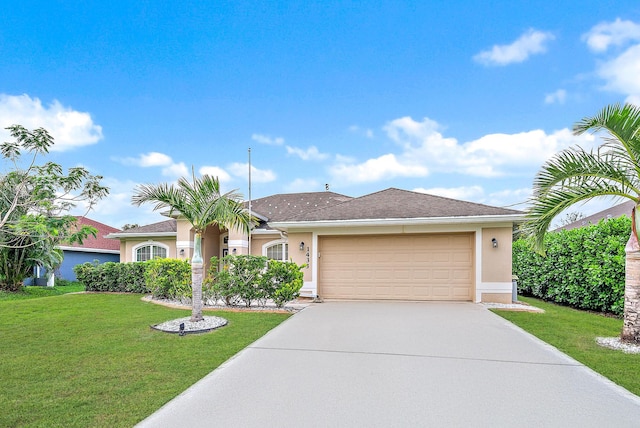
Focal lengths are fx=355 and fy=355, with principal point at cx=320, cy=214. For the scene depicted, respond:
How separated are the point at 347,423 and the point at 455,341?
3725 millimetres

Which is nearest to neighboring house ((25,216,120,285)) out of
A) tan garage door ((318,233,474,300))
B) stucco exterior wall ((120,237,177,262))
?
stucco exterior wall ((120,237,177,262))

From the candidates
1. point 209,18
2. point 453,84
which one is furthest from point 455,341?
point 209,18

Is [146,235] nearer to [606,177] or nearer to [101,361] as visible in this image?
[101,361]

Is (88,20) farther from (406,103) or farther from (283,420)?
(283,420)

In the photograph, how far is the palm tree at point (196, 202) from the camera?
7.56 m

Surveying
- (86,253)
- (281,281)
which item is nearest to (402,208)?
(281,281)

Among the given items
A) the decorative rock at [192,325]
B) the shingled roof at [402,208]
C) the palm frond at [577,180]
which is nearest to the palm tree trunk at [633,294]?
the palm frond at [577,180]

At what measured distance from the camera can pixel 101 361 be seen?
206 inches

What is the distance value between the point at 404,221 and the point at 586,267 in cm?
524

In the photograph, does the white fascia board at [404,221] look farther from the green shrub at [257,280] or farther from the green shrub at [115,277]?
the green shrub at [115,277]

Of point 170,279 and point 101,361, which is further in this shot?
point 170,279

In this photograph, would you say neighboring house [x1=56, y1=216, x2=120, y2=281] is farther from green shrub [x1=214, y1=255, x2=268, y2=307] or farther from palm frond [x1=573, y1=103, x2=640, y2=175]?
palm frond [x1=573, y1=103, x2=640, y2=175]

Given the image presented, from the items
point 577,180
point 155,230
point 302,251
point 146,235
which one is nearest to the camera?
point 577,180

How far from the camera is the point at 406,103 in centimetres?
1424
